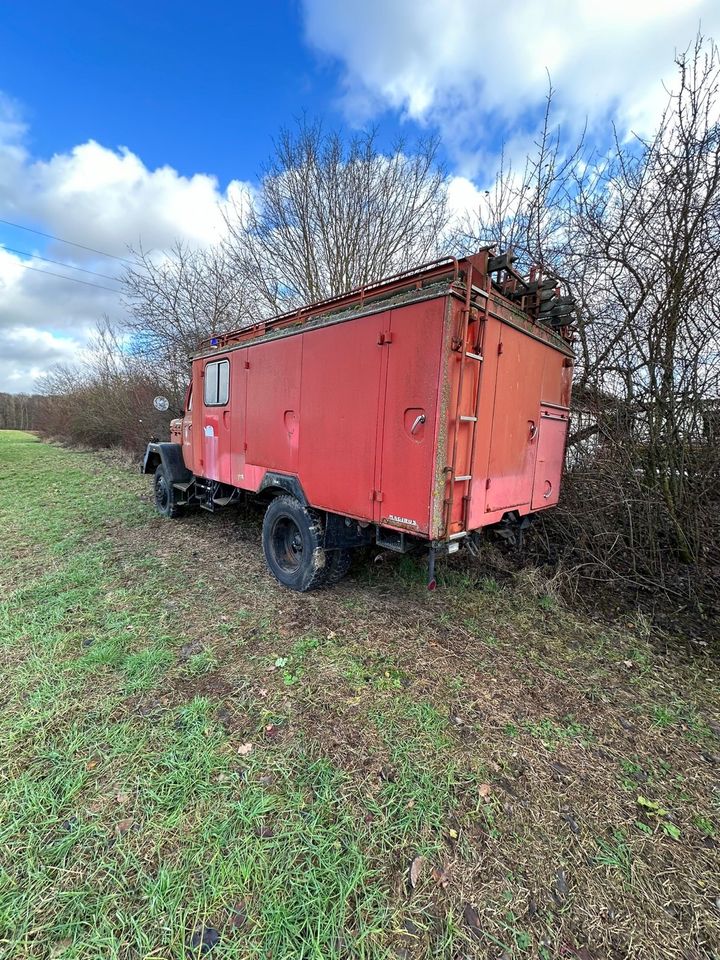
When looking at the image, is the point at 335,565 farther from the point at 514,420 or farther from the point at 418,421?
the point at 514,420

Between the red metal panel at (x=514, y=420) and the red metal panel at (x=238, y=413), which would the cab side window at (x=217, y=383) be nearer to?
the red metal panel at (x=238, y=413)

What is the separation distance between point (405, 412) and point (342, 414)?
2.40 feet

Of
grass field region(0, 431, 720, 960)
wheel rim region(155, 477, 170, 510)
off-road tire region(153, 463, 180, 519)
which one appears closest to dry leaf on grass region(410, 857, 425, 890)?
grass field region(0, 431, 720, 960)

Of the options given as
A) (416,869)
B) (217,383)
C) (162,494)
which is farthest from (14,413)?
(416,869)

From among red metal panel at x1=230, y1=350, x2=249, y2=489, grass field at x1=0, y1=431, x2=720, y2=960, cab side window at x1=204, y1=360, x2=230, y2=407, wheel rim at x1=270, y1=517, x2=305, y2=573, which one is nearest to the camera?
grass field at x1=0, y1=431, x2=720, y2=960

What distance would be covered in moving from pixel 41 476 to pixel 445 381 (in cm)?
1269

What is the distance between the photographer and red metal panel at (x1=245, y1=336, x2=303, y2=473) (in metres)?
4.20

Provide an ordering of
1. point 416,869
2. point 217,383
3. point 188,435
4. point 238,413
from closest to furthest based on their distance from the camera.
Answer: point 416,869
point 238,413
point 217,383
point 188,435

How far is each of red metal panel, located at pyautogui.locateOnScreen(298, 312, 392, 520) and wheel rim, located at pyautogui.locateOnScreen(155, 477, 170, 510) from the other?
4.24 m

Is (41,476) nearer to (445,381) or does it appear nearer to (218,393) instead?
(218,393)

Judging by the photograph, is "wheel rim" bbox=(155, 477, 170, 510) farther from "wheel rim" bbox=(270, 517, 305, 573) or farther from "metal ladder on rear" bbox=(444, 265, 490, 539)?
"metal ladder on rear" bbox=(444, 265, 490, 539)

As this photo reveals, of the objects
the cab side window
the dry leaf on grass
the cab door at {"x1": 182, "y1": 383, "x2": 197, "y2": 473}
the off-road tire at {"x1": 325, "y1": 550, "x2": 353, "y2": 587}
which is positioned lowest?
the dry leaf on grass

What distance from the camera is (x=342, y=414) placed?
3.62 meters

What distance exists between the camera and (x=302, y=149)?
1092 centimetres
